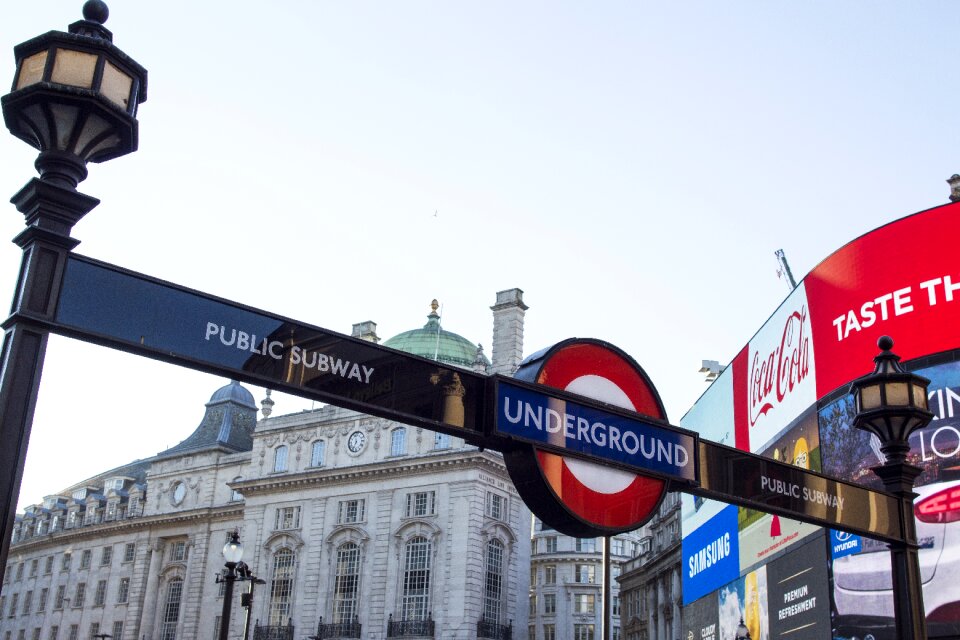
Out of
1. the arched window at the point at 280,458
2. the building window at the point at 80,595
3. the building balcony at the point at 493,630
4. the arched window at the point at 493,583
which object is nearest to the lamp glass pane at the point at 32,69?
the building balcony at the point at 493,630

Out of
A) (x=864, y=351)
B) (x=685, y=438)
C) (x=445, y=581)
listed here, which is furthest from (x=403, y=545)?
(x=685, y=438)

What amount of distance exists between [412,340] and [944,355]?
127 feet

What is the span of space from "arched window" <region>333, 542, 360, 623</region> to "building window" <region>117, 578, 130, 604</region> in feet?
75.0

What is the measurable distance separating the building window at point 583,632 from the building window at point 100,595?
46.0m

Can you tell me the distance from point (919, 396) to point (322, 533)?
56.1 m

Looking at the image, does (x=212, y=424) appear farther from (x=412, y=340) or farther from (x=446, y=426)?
(x=446, y=426)

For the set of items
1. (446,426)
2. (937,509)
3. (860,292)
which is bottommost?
(446,426)

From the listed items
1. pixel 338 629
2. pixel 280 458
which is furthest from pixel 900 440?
pixel 280 458

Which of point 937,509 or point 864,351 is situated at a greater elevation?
point 864,351

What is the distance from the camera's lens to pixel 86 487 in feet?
292

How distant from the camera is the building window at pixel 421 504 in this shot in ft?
192

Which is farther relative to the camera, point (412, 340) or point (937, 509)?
point (412, 340)

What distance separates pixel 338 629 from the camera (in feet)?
191

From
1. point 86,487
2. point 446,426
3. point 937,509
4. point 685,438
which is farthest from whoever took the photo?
point 86,487
